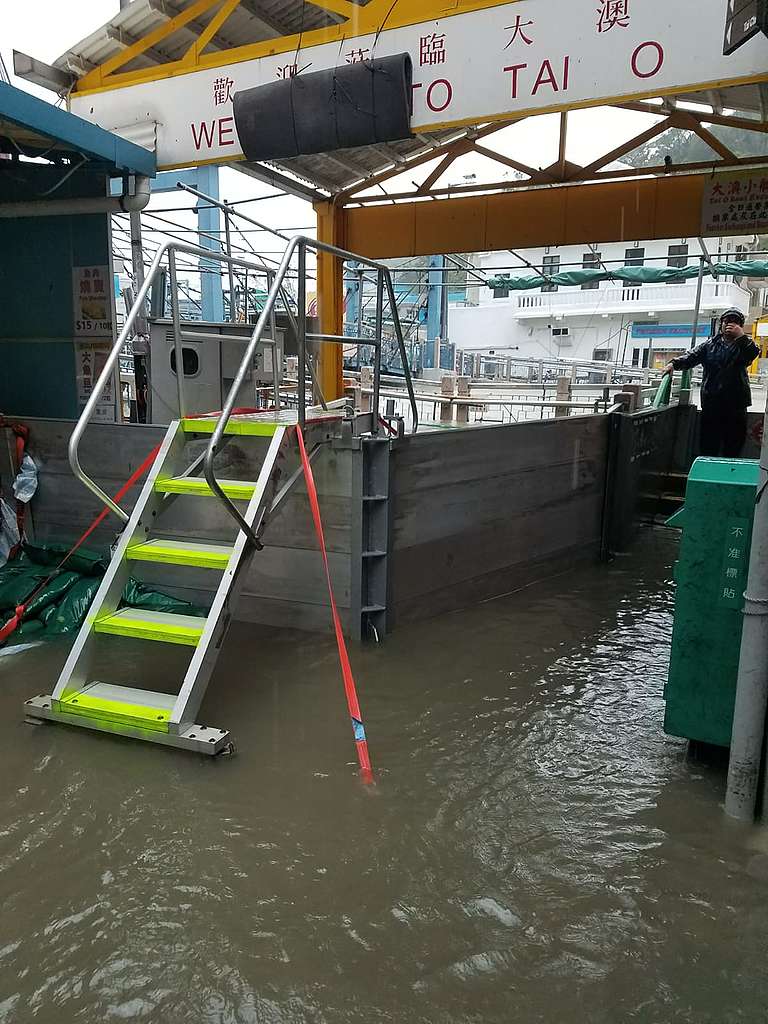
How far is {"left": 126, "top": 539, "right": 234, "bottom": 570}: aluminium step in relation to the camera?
4059 millimetres

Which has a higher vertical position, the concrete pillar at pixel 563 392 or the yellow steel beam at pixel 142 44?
the yellow steel beam at pixel 142 44

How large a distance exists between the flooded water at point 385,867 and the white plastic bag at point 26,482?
1.80 meters

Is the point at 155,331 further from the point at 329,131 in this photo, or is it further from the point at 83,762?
the point at 83,762

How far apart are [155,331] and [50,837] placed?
14.3 ft

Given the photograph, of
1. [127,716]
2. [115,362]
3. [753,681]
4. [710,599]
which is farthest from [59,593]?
[753,681]

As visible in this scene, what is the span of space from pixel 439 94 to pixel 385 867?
5.33m

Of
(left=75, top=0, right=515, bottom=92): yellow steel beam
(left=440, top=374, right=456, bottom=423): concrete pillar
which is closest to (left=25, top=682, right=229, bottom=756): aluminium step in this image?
(left=75, top=0, right=515, bottom=92): yellow steel beam

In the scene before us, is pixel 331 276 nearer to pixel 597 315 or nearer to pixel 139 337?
pixel 139 337

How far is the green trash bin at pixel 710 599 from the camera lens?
3.28 m

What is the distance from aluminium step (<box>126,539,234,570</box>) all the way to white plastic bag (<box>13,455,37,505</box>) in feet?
7.21

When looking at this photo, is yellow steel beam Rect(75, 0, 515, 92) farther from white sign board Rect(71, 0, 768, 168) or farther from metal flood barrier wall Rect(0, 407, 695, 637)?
metal flood barrier wall Rect(0, 407, 695, 637)

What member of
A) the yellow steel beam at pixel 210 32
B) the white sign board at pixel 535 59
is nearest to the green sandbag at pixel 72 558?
the white sign board at pixel 535 59

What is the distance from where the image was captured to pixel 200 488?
14.0 feet

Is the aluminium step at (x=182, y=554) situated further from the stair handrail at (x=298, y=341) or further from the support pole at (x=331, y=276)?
the support pole at (x=331, y=276)
